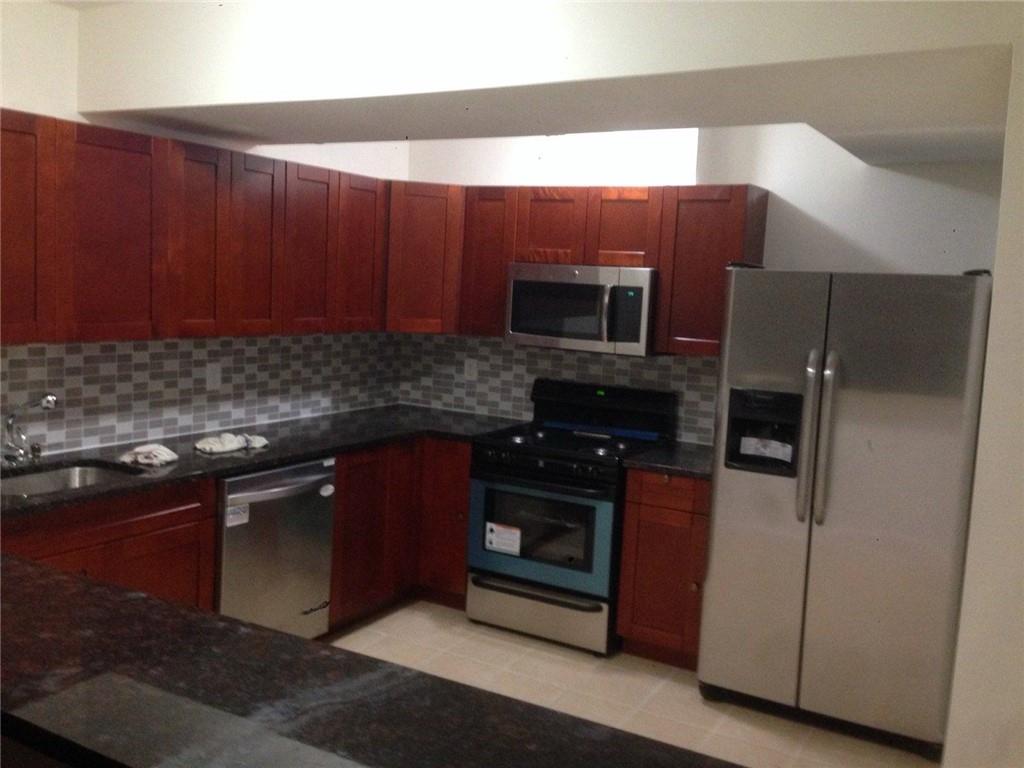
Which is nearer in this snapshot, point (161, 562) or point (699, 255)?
point (161, 562)

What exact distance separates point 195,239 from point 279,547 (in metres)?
1.21

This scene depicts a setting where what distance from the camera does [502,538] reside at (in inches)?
156

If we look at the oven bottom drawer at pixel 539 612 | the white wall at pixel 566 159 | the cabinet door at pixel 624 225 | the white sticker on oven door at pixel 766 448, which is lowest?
the oven bottom drawer at pixel 539 612

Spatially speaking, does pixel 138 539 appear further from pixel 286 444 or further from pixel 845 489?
pixel 845 489

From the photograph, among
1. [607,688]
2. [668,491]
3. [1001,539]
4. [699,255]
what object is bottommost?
[607,688]

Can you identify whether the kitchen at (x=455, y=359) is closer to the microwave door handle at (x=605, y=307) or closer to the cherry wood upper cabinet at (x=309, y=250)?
the cherry wood upper cabinet at (x=309, y=250)

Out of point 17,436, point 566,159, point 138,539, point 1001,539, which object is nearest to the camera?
point 1001,539

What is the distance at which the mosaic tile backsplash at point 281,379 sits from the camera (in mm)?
3209

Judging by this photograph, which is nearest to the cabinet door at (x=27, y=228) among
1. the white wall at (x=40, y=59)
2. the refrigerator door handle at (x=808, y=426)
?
the white wall at (x=40, y=59)

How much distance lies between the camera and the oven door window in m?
3.79

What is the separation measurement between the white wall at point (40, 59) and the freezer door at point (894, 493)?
2.76 m

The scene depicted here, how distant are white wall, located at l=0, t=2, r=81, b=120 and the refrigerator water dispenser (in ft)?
8.50

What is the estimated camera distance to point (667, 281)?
383 centimetres

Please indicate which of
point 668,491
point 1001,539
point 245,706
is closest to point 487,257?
point 668,491
